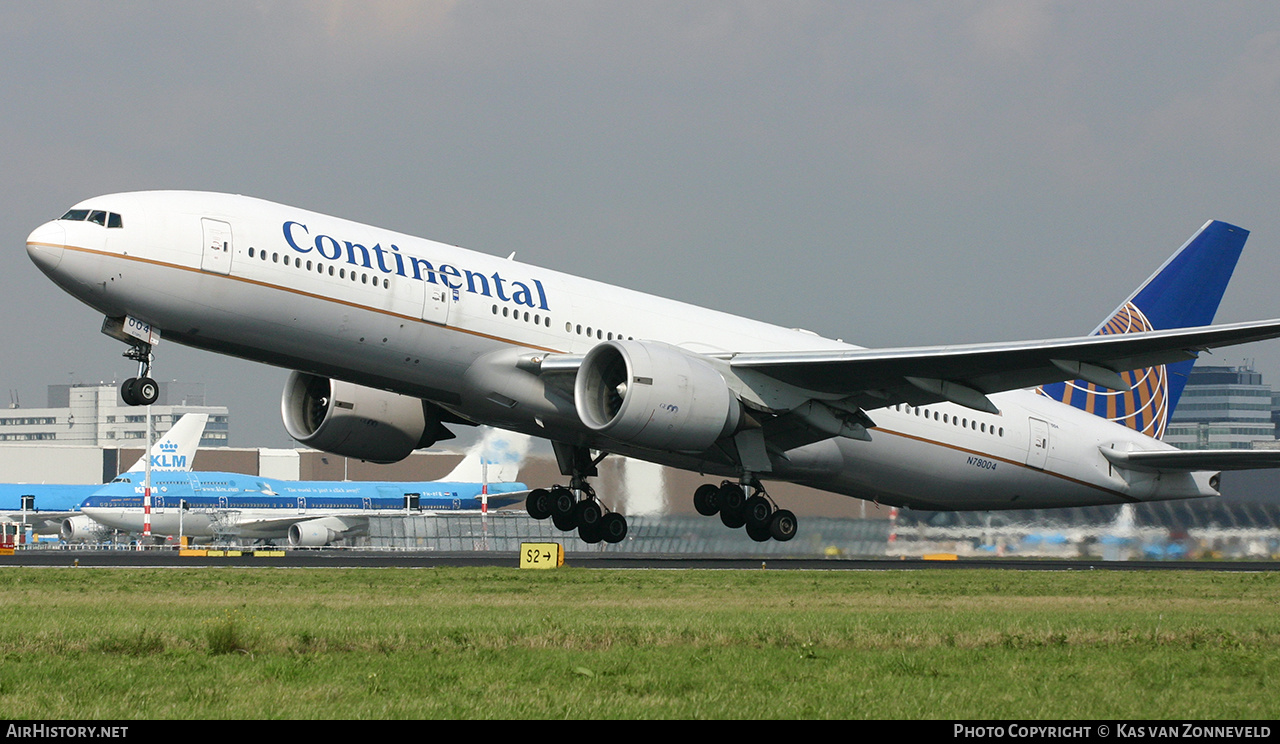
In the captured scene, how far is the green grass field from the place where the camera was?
10.7m

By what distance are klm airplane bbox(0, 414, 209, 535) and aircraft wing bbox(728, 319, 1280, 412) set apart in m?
56.7

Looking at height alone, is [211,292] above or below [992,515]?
above

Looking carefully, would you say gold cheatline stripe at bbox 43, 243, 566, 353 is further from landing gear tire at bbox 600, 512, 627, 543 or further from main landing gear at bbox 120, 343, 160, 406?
landing gear tire at bbox 600, 512, 627, 543

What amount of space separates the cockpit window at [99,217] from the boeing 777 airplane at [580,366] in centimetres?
4

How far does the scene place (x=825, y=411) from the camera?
98.1 ft

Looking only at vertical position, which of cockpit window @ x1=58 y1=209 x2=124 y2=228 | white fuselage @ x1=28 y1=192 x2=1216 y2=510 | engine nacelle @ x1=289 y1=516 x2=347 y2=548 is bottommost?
engine nacelle @ x1=289 y1=516 x2=347 y2=548

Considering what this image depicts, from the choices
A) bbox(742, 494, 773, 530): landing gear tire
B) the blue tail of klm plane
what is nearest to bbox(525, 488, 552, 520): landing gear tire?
bbox(742, 494, 773, 530): landing gear tire

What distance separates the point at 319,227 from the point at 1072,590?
16.4 metres

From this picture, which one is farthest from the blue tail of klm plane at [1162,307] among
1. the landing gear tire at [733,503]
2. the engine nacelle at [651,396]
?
the engine nacelle at [651,396]

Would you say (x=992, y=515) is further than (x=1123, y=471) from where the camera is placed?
Yes

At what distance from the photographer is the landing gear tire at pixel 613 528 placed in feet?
113

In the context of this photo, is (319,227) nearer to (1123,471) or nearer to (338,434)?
(338,434)

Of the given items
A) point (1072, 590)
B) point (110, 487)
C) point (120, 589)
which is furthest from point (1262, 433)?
point (120, 589)
